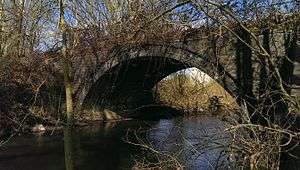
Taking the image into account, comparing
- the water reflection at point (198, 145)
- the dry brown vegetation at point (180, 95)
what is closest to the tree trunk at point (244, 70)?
the water reflection at point (198, 145)

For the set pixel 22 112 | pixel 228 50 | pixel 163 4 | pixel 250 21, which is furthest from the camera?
pixel 22 112

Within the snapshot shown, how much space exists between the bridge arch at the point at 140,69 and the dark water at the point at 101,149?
166cm

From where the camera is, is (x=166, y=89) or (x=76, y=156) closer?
(x=76, y=156)

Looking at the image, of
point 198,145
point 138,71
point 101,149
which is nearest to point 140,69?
point 138,71

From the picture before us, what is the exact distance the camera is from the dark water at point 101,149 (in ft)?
35.3

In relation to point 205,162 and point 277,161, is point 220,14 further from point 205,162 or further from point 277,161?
point 205,162

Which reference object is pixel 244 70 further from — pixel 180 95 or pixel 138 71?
pixel 180 95

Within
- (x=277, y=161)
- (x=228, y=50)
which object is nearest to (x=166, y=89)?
(x=228, y=50)

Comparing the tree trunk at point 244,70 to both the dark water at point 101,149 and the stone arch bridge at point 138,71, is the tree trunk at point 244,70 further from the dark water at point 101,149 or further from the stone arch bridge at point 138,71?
the dark water at point 101,149

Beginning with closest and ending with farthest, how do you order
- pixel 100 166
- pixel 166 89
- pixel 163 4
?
pixel 163 4, pixel 100 166, pixel 166 89

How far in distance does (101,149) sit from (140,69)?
599 cm

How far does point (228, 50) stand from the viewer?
13.3 metres

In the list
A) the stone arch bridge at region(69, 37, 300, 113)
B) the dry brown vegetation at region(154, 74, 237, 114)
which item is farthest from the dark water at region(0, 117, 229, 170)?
the dry brown vegetation at region(154, 74, 237, 114)

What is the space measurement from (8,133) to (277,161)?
12.2 metres
